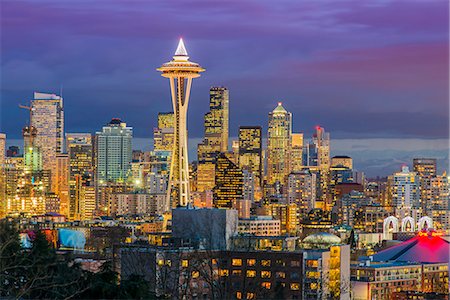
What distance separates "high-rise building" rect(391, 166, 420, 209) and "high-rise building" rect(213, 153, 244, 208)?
10157mm

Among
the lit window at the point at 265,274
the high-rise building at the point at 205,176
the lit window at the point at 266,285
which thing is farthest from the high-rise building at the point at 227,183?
the lit window at the point at 266,285

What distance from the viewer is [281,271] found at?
3098 cm

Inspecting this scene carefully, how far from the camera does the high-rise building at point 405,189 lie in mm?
83375

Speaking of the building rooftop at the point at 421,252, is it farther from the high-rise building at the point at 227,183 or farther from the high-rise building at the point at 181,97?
the high-rise building at the point at 227,183

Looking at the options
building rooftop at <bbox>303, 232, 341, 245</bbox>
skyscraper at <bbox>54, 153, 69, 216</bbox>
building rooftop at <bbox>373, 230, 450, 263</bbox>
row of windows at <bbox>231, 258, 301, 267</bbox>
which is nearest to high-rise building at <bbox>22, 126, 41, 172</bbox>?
skyscraper at <bbox>54, 153, 69, 216</bbox>

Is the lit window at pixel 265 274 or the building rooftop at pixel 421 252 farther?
the building rooftop at pixel 421 252

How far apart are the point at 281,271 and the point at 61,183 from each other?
193 ft

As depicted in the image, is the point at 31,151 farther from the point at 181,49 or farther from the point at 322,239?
the point at 322,239

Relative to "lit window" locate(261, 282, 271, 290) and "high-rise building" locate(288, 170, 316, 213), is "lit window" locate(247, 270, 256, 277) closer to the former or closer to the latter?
"lit window" locate(261, 282, 271, 290)

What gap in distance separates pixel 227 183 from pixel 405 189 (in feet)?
39.3

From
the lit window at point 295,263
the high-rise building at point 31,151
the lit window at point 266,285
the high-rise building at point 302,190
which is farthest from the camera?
the high-rise building at point 31,151

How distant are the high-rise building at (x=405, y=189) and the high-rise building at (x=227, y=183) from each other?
1016cm

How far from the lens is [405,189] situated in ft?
278

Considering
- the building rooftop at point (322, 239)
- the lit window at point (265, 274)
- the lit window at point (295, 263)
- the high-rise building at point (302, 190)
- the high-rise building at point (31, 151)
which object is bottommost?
the lit window at point (265, 274)
